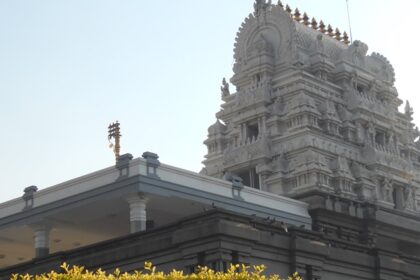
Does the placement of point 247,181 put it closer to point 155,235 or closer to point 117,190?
point 117,190

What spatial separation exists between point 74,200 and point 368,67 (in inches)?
1339

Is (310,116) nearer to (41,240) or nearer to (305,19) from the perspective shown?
(305,19)

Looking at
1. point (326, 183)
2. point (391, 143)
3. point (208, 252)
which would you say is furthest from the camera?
point (391, 143)

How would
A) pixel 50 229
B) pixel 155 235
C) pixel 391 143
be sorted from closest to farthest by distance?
pixel 155 235 → pixel 50 229 → pixel 391 143

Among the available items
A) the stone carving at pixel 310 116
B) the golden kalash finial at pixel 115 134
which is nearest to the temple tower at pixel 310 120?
the stone carving at pixel 310 116

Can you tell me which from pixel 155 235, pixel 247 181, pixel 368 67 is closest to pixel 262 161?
pixel 247 181

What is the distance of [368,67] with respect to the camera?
2717 inches

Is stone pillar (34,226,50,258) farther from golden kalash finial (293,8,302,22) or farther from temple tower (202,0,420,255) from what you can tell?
golden kalash finial (293,8,302,22)

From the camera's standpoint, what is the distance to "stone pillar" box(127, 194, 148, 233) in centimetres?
3972

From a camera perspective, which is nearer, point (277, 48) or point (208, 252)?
point (208, 252)

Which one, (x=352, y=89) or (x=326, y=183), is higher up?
(x=352, y=89)

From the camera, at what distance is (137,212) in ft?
131

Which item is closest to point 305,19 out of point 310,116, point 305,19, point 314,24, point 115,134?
point 305,19

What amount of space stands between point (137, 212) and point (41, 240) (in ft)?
23.0
